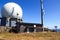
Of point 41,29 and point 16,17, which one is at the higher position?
point 16,17

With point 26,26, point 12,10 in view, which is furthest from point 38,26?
point 12,10

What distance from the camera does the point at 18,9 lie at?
68.9m

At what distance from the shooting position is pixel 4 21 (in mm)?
70062

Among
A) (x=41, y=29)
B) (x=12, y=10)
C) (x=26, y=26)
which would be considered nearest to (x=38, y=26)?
(x=41, y=29)

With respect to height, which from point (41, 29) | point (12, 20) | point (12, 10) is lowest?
point (41, 29)

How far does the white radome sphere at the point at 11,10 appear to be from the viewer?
66.0 metres

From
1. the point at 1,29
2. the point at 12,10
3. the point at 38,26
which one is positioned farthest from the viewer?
the point at 12,10

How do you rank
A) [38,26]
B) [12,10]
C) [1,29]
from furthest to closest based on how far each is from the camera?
[12,10] < [38,26] < [1,29]

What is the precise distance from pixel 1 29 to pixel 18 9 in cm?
1632

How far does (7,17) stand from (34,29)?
56.2ft

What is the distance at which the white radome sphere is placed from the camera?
66000 millimetres

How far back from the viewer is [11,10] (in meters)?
65.9

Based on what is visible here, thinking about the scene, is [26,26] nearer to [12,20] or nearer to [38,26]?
[38,26]

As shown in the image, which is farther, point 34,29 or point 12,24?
point 12,24
